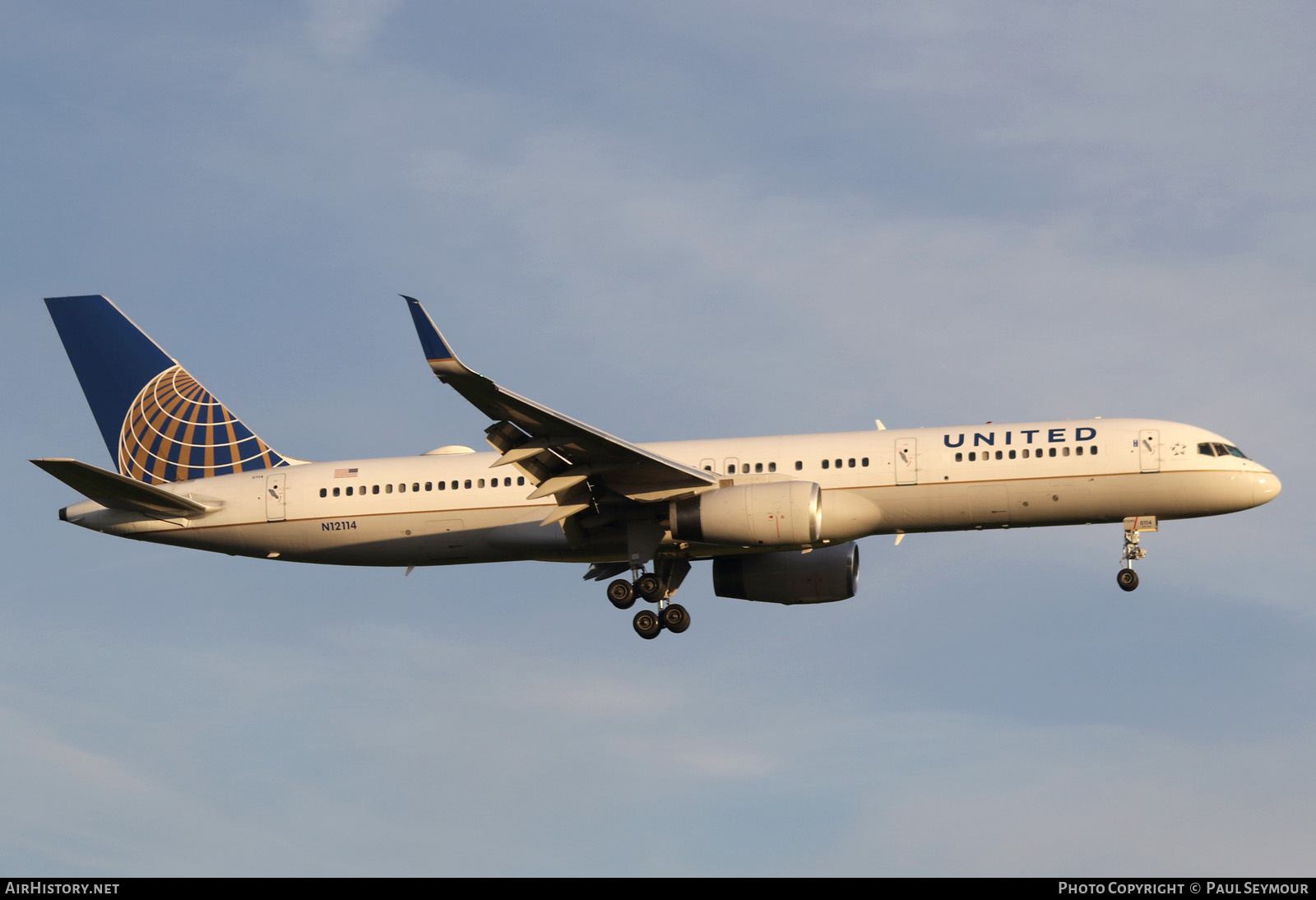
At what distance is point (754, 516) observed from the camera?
116 feet

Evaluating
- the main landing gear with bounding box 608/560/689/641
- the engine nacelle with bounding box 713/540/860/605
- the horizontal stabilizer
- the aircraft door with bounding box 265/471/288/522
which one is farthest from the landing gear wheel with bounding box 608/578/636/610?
the horizontal stabilizer

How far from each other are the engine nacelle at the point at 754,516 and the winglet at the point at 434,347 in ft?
26.0

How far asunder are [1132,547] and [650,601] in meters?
12.1

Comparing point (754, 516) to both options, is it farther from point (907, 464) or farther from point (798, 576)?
point (798, 576)

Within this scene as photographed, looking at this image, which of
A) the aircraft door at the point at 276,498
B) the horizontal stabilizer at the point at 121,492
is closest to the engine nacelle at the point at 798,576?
the aircraft door at the point at 276,498

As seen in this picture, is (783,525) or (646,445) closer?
(783,525)

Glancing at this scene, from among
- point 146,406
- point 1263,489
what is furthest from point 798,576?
point 146,406

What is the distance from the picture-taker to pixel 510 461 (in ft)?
111

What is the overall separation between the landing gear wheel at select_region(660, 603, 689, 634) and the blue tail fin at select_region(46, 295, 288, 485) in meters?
11.9

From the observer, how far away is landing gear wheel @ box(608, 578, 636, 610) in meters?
38.6

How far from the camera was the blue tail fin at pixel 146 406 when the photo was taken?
42.9 m
